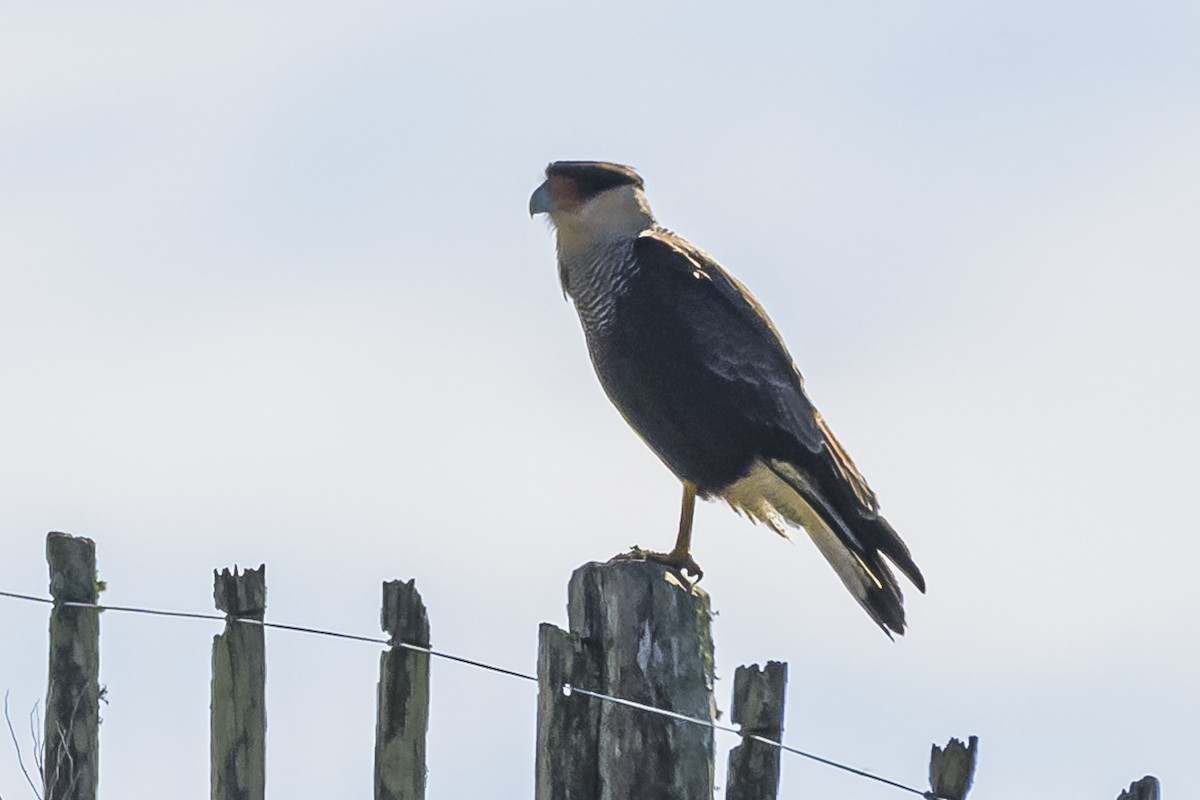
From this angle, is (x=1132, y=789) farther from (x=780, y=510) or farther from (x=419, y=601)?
(x=780, y=510)

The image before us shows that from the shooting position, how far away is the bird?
7.19 m

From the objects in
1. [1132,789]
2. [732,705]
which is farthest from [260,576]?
[1132,789]

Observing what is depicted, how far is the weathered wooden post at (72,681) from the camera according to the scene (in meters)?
5.15

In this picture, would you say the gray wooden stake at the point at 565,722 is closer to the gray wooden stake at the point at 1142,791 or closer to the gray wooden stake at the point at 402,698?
the gray wooden stake at the point at 402,698

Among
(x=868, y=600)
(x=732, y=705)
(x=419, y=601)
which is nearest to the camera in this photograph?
(x=732, y=705)

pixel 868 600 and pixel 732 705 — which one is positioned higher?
pixel 868 600

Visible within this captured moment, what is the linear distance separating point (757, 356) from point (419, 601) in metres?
3.01

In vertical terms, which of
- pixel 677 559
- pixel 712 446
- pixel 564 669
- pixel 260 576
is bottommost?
pixel 564 669

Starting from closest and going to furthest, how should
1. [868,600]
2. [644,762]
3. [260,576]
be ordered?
[644,762] → [260,576] → [868,600]

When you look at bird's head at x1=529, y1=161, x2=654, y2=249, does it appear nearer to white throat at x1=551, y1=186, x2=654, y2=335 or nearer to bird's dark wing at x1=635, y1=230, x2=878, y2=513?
white throat at x1=551, y1=186, x2=654, y2=335

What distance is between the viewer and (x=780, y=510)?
7.44 m

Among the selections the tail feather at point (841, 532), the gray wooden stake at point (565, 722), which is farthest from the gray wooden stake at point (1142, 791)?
the tail feather at point (841, 532)

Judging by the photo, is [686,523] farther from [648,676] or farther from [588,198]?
[648,676]

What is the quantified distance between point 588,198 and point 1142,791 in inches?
181
